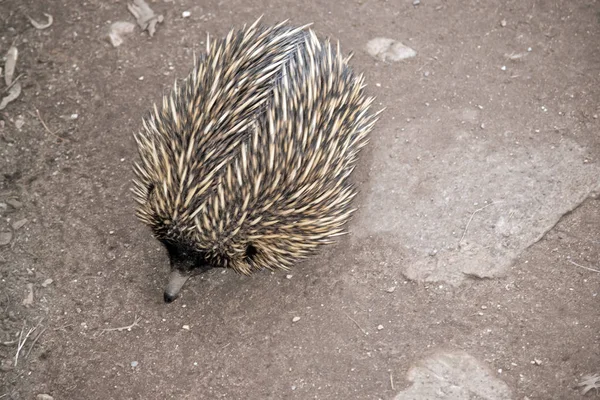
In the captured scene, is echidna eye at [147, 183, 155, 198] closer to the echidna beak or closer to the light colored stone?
the echidna beak

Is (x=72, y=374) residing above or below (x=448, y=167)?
below

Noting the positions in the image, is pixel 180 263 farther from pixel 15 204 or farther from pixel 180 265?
pixel 15 204

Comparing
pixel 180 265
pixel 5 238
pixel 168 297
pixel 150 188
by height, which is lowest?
pixel 5 238

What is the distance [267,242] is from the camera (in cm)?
371

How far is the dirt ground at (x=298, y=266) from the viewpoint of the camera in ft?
12.6

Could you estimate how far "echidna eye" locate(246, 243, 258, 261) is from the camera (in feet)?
12.2

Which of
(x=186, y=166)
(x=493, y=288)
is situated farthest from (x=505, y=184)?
(x=186, y=166)

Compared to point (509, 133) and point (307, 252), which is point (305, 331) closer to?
point (307, 252)

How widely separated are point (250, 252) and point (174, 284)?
0.45 metres

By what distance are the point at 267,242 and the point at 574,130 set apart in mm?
2155

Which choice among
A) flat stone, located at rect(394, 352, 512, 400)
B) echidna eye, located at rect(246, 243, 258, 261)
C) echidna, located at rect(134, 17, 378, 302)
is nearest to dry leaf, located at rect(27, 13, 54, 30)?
echidna, located at rect(134, 17, 378, 302)

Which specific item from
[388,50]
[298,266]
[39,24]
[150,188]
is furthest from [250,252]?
[39,24]

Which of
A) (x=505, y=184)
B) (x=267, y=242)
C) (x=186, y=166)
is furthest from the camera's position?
(x=505, y=184)

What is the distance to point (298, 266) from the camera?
4215 mm
